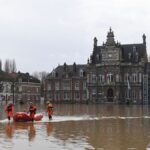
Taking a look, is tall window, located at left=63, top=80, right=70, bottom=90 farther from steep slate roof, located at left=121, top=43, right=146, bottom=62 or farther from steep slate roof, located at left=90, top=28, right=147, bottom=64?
steep slate roof, located at left=121, top=43, right=146, bottom=62

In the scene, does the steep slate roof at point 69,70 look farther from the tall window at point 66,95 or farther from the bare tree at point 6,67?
the bare tree at point 6,67

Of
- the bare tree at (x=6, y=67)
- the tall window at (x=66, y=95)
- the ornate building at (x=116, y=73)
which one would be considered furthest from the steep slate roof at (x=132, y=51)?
the bare tree at (x=6, y=67)

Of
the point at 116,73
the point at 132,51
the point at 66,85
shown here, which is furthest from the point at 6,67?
the point at 132,51

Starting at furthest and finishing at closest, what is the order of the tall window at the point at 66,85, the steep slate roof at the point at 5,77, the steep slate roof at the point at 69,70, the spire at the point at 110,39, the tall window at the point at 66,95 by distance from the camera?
the steep slate roof at the point at 5,77, the tall window at the point at 66,85, the steep slate roof at the point at 69,70, the tall window at the point at 66,95, the spire at the point at 110,39

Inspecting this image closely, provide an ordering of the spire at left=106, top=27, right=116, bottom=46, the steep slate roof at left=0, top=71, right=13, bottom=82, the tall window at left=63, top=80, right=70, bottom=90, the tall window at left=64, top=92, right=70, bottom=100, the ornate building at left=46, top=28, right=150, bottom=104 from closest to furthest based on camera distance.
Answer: the ornate building at left=46, top=28, right=150, bottom=104, the spire at left=106, top=27, right=116, bottom=46, the tall window at left=64, top=92, right=70, bottom=100, the tall window at left=63, top=80, right=70, bottom=90, the steep slate roof at left=0, top=71, right=13, bottom=82

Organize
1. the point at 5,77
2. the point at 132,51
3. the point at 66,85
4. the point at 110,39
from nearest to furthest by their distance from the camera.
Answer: the point at 132,51, the point at 110,39, the point at 66,85, the point at 5,77

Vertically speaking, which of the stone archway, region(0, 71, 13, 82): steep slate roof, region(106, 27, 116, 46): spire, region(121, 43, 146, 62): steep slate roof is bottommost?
the stone archway

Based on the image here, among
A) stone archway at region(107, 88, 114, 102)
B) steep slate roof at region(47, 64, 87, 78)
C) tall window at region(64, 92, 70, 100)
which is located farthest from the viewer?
steep slate roof at region(47, 64, 87, 78)

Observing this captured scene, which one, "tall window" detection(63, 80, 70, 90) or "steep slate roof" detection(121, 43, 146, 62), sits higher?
"steep slate roof" detection(121, 43, 146, 62)

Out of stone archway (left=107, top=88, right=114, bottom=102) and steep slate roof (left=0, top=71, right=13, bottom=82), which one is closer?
stone archway (left=107, top=88, right=114, bottom=102)

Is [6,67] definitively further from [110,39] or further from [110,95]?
[110,39]

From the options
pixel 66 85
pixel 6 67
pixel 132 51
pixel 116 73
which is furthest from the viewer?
pixel 6 67

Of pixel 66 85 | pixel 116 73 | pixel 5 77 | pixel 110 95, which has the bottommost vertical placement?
pixel 110 95

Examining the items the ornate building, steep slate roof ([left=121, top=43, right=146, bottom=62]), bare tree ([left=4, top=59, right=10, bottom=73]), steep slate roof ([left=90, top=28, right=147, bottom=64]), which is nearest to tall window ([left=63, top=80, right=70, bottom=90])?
the ornate building
